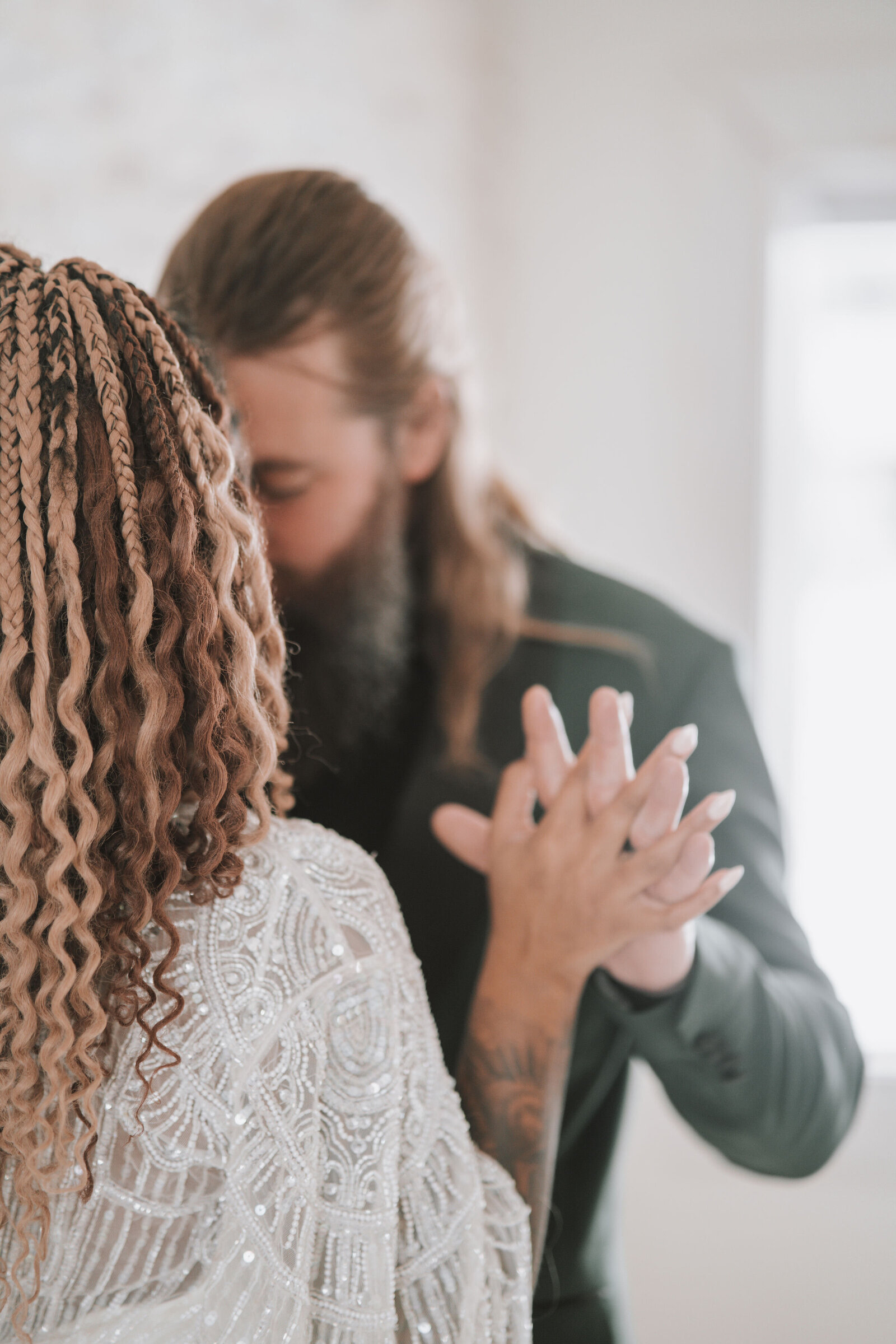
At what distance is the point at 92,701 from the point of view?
20.8 inches

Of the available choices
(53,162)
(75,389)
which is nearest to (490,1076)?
(75,389)

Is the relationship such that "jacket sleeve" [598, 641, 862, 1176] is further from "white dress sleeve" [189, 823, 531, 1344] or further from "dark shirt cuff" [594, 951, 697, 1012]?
"white dress sleeve" [189, 823, 531, 1344]

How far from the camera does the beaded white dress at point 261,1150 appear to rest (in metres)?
0.53

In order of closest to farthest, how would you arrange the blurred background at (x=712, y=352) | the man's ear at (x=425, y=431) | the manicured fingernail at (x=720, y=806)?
the manicured fingernail at (x=720, y=806)
the man's ear at (x=425, y=431)
the blurred background at (x=712, y=352)

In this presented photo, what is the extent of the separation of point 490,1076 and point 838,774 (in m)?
1.00

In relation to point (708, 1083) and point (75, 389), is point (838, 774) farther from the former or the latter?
point (75, 389)

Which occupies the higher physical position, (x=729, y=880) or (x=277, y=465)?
(x=277, y=465)

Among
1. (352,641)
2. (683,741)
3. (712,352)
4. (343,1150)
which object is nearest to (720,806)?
(683,741)

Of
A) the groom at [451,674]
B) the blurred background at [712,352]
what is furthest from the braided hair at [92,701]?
the blurred background at [712,352]

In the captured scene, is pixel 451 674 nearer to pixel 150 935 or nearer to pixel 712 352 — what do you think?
pixel 150 935

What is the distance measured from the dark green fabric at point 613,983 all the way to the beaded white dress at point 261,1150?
0.28m

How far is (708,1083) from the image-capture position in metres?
0.80

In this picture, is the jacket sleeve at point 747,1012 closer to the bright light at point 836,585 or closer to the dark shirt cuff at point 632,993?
the dark shirt cuff at point 632,993

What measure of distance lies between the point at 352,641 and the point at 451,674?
12 centimetres
